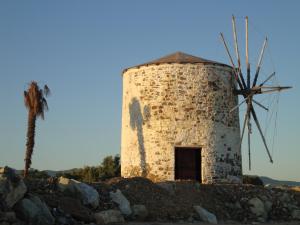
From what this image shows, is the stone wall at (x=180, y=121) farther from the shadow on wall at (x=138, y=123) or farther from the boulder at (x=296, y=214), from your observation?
the boulder at (x=296, y=214)

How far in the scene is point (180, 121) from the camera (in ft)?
62.7

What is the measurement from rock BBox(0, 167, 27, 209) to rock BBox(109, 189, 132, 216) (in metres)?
2.92

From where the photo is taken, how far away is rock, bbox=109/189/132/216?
13158mm

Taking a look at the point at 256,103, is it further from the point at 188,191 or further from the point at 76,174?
the point at 76,174

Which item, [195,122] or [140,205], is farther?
[195,122]

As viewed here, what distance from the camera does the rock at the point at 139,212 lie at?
13.3 m

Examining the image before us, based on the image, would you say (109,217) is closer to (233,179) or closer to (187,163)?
(187,163)

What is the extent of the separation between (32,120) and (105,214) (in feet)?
36.0

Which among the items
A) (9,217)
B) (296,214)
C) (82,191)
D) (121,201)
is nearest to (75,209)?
(82,191)

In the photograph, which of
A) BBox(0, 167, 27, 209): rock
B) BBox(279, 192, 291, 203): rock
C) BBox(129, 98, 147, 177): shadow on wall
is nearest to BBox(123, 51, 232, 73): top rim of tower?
BBox(129, 98, 147, 177): shadow on wall

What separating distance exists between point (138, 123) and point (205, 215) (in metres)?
6.41

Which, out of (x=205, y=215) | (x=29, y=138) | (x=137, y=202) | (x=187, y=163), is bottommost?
(x=205, y=215)

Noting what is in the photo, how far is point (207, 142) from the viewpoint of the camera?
19188mm

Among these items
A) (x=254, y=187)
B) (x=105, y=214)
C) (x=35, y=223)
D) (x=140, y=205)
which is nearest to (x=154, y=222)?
(x=140, y=205)
